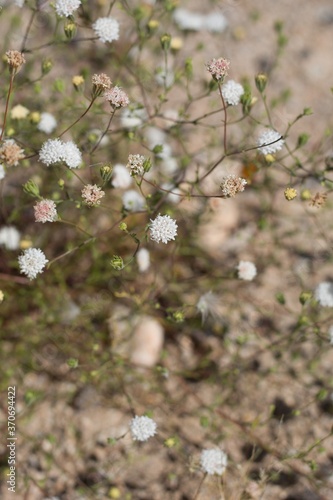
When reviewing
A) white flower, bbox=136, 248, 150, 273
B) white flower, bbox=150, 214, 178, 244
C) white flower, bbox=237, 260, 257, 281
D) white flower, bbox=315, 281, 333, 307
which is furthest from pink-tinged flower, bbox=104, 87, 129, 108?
white flower, bbox=315, 281, 333, 307

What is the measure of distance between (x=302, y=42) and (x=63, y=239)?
2337 mm

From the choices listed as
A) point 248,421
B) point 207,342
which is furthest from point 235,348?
point 248,421

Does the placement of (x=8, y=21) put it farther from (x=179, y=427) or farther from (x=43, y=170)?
(x=179, y=427)

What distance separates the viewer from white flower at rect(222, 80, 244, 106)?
2545mm

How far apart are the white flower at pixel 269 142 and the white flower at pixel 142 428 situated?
125cm

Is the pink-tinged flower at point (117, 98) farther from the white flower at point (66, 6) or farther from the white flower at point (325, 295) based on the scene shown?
the white flower at point (325, 295)

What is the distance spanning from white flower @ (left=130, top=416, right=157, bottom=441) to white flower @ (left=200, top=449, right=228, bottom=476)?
27 cm

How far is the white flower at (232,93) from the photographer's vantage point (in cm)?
254

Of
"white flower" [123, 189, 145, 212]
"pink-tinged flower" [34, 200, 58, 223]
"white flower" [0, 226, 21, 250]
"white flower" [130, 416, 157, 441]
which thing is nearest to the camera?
"pink-tinged flower" [34, 200, 58, 223]

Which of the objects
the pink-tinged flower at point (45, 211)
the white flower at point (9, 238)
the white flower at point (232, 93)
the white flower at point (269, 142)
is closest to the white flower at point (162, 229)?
the pink-tinged flower at point (45, 211)

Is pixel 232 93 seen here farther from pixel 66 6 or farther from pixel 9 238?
pixel 9 238

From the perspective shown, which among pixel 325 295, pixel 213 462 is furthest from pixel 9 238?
pixel 325 295

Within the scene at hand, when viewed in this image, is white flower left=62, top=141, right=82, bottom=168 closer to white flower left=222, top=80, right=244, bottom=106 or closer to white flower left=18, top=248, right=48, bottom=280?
white flower left=18, top=248, right=48, bottom=280

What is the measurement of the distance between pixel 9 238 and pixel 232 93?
1387 mm
